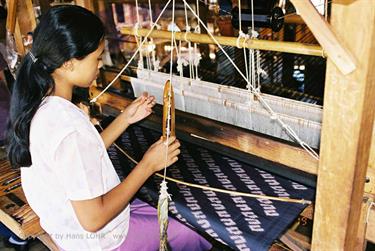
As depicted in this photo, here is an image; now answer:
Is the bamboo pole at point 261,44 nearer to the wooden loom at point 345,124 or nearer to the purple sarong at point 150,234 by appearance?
the wooden loom at point 345,124

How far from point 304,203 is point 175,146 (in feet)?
1.84

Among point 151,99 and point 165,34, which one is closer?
point 151,99

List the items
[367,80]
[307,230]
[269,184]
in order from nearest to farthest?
1. [367,80]
2. [269,184]
3. [307,230]

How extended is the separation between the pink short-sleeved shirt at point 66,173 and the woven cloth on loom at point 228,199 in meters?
0.27

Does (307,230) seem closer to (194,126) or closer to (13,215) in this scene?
(194,126)

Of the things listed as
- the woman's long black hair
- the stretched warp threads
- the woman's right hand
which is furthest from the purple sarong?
the woman's long black hair

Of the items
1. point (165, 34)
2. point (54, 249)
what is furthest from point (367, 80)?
point (54, 249)

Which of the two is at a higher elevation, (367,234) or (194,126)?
(194,126)

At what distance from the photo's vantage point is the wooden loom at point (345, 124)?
3.05ft

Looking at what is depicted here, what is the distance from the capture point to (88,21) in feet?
4.17

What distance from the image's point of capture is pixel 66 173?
1.23 meters

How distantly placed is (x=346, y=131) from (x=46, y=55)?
1008mm

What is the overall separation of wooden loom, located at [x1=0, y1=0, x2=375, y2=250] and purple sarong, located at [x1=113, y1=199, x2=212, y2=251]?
67 centimetres

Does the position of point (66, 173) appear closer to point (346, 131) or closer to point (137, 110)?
point (137, 110)
